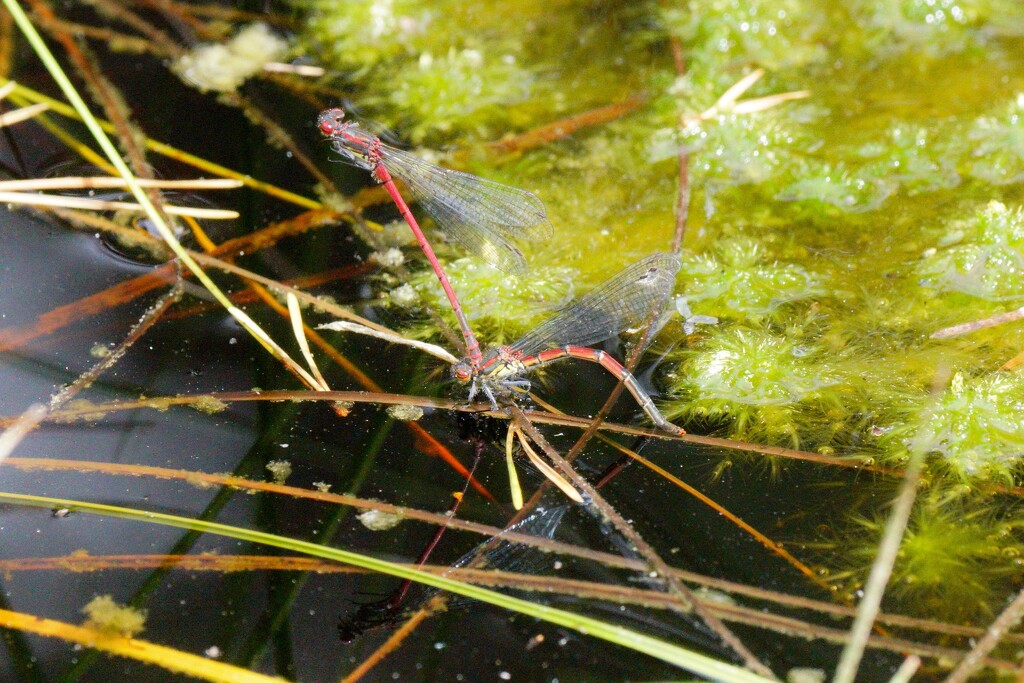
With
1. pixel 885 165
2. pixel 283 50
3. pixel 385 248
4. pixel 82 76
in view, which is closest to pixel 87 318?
pixel 385 248

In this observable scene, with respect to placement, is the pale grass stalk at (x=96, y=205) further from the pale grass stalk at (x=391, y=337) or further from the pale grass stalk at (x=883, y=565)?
the pale grass stalk at (x=883, y=565)

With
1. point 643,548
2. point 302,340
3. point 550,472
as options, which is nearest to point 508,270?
point 302,340

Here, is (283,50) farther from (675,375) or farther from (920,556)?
(920,556)

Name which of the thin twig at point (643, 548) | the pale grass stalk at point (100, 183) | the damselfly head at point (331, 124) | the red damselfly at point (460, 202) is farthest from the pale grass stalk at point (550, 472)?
the pale grass stalk at point (100, 183)

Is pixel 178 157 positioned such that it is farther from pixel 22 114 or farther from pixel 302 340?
pixel 302 340

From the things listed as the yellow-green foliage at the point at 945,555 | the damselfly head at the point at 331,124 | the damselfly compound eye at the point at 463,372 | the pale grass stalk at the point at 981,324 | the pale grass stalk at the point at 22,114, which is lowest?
the yellow-green foliage at the point at 945,555

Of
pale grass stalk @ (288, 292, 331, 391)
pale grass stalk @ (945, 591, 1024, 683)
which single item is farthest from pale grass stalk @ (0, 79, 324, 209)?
pale grass stalk @ (945, 591, 1024, 683)
